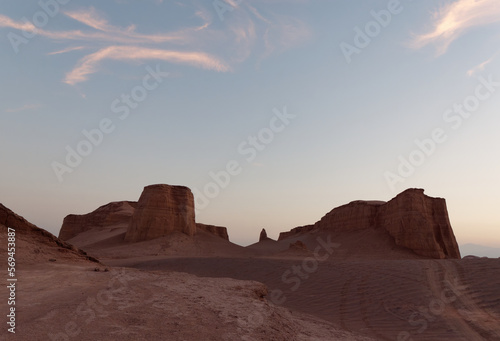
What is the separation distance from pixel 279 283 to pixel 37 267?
9.66 meters

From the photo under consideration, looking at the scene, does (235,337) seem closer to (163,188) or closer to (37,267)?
(37,267)

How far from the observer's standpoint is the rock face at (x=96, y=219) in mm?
50250

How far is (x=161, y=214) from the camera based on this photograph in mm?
36625

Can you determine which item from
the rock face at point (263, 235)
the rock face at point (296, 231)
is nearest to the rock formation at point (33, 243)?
the rock face at point (263, 235)

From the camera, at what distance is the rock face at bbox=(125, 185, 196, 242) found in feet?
118

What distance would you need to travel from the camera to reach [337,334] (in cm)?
757

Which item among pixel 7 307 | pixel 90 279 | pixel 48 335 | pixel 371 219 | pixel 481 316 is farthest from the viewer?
pixel 371 219

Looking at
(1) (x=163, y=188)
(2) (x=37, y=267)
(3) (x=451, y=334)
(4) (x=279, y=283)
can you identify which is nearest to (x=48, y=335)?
(2) (x=37, y=267)

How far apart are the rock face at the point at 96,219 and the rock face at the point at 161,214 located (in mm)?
14381

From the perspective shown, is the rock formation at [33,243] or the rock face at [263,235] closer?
the rock formation at [33,243]

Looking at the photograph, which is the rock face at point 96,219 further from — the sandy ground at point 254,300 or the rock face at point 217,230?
the sandy ground at point 254,300

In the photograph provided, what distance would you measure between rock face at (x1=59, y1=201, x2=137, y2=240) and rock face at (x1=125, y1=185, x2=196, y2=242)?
14381 mm

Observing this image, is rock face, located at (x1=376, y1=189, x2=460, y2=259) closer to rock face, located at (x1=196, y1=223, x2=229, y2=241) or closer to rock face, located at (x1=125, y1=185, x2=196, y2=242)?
rock face, located at (x1=125, y1=185, x2=196, y2=242)

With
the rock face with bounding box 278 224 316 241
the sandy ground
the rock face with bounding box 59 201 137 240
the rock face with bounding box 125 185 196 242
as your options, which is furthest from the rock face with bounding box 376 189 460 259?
the rock face with bounding box 59 201 137 240
